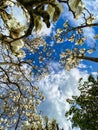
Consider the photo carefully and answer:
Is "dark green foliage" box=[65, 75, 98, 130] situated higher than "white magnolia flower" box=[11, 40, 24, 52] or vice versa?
"dark green foliage" box=[65, 75, 98, 130]

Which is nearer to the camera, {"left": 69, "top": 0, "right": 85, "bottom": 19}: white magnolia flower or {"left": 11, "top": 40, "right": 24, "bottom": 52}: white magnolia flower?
{"left": 69, "top": 0, "right": 85, "bottom": 19}: white magnolia flower

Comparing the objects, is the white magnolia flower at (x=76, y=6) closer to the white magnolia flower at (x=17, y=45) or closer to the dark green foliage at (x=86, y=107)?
the white magnolia flower at (x=17, y=45)

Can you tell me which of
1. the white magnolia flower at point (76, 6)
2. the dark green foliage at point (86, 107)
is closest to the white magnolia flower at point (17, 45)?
the white magnolia flower at point (76, 6)

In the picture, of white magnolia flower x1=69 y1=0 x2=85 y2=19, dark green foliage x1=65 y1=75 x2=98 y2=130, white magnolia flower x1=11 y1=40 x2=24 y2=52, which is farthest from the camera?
dark green foliage x1=65 y1=75 x2=98 y2=130

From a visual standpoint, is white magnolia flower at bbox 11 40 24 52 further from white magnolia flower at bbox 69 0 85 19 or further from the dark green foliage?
the dark green foliage

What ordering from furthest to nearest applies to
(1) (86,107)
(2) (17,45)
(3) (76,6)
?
(1) (86,107), (2) (17,45), (3) (76,6)

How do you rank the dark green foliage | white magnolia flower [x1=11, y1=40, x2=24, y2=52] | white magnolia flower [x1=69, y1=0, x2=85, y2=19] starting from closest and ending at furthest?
white magnolia flower [x1=69, y1=0, x2=85, y2=19]
white magnolia flower [x1=11, y1=40, x2=24, y2=52]
the dark green foliage

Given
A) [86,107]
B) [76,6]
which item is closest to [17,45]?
[76,6]

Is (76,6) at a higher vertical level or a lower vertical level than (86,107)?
lower

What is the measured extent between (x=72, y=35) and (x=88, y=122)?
22587 millimetres

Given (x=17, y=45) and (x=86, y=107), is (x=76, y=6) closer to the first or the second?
(x=17, y=45)

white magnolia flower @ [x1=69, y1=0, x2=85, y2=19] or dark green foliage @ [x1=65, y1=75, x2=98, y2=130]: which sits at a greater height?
dark green foliage @ [x1=65, y1=75, x2=98, y2=130]

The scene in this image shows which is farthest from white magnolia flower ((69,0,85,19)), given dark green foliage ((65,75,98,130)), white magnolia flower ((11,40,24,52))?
dark green foliage ((65,75,98,130))

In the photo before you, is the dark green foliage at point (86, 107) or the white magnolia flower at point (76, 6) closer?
the white magnolia flower at point (76, 6)
